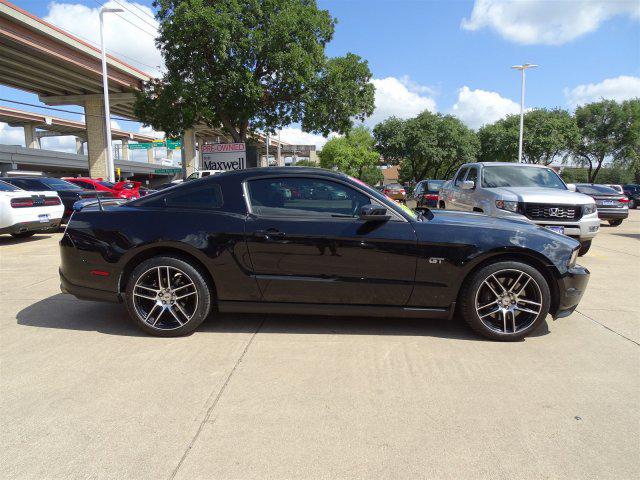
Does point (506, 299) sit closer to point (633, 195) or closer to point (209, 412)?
point (209, 412)

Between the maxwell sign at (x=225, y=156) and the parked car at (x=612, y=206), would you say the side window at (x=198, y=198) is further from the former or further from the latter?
the parked car at (x=612, y=206)

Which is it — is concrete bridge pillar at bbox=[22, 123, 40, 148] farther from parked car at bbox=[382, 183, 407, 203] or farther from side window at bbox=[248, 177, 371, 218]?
side window at bbox=[248, 177, 371, 218]

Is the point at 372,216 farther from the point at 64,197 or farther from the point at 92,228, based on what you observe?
the point at 64,197

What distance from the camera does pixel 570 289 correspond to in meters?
3.80

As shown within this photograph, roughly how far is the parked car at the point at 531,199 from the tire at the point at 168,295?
4.35 m

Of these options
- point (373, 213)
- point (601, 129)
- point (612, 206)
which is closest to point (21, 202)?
point (373, 213)

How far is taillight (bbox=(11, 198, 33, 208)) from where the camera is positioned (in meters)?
8.98

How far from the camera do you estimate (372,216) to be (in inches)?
144

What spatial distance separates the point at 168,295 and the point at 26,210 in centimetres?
739

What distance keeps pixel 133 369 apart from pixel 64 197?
411 inches

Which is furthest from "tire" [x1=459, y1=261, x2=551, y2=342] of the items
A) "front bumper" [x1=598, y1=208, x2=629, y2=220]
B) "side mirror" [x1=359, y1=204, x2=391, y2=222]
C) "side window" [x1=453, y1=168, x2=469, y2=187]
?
"front bumper" [x1=598, y1=208, x2=629, y2=220]

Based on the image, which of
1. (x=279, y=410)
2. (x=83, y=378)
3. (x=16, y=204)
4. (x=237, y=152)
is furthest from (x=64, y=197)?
(x=279, y=410)

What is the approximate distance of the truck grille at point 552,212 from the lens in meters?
6.80

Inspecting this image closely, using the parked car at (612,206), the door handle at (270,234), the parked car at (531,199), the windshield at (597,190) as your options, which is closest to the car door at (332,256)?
the door handle at (270,234)
